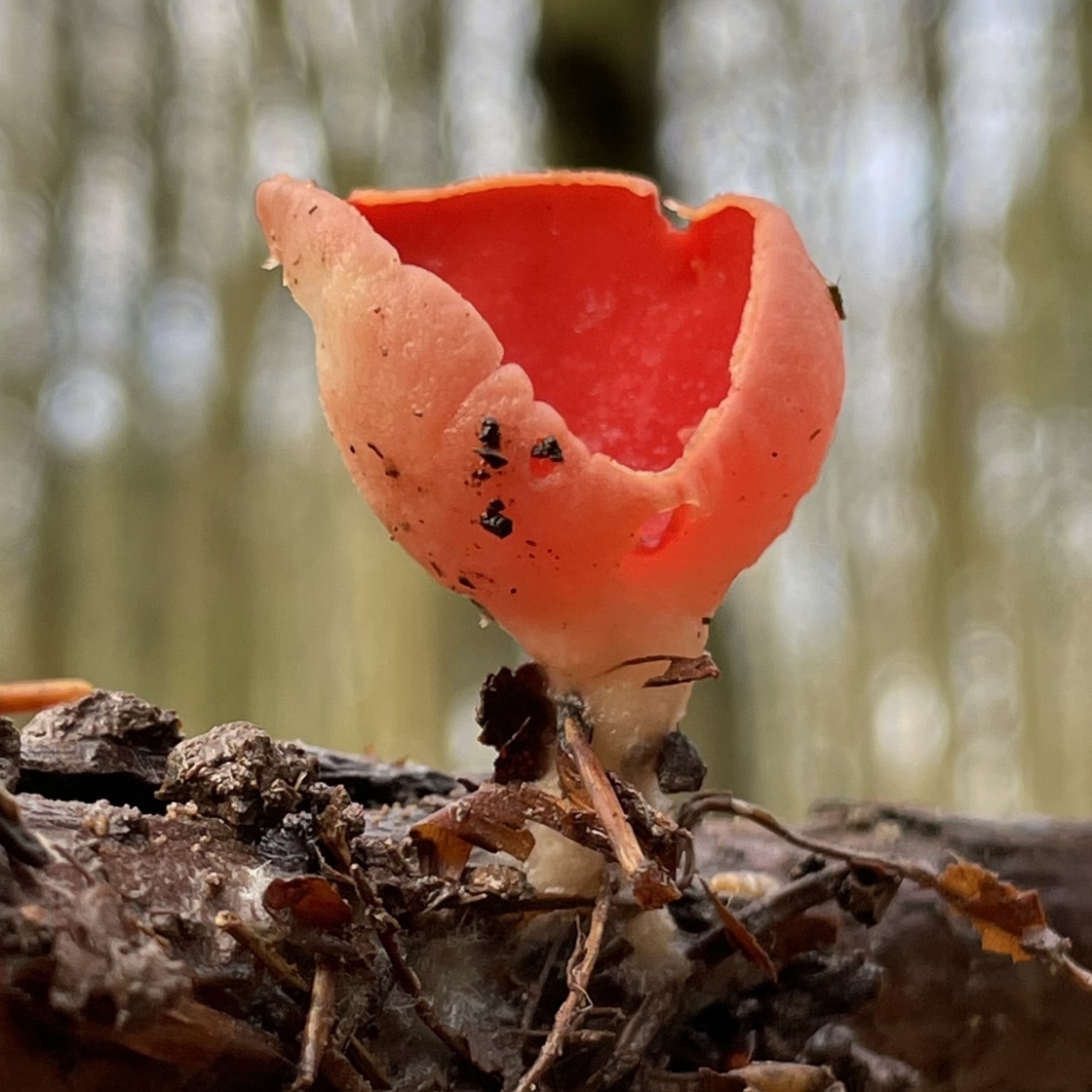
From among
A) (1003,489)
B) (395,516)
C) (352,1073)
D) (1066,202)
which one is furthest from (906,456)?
(352,1073)

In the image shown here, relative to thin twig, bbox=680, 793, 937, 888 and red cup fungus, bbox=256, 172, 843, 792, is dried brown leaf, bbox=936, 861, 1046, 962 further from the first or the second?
red cup fungus, bbox=256, 172, 843, 792

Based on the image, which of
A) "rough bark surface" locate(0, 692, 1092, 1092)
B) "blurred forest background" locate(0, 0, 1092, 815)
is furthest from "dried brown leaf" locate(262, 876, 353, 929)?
"blurred forest background" locate(0, 0, 1092, 815)

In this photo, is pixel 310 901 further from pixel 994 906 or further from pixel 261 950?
pixel 994 906

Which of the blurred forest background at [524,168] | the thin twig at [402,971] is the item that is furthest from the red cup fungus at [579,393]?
the blurred forest background at [524,168]

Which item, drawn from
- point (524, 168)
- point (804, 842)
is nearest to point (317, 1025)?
point (804, 842)

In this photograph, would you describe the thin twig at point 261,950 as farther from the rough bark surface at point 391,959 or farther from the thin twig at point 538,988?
the thin twig at point 538,988

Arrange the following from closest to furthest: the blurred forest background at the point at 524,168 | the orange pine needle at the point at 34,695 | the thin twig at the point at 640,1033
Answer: the thin twig at the point at 640,1033 → the orange pine needle at the point at 34,695 → the blurred forest background at the point at 524,168
